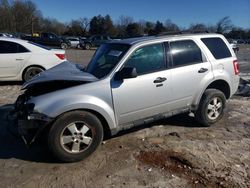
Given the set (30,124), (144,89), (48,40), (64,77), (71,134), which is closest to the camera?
(30,124)

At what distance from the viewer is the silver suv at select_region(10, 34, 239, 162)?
4.64 m

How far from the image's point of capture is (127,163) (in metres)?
4.72

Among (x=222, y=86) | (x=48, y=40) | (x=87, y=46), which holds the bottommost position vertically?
(x=222, y=86)

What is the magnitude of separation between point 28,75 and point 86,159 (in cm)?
627

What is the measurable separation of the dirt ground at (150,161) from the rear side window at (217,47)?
1.36 meters

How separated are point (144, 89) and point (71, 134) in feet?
4.47

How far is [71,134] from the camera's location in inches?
186

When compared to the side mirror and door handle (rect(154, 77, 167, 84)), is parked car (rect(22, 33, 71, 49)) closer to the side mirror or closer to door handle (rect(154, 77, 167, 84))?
door handle (rect(154, 77, 167, 84))

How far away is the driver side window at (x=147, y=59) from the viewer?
5312mm

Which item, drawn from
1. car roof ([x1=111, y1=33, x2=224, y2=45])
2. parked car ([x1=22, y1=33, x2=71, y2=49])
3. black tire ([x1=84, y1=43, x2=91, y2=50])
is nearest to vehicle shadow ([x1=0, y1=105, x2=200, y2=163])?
car roof ([x1=111, y1=33, x2=224, y2=45])

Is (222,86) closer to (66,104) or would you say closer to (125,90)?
(125,90)

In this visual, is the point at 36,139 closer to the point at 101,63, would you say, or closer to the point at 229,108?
the point at 101,63

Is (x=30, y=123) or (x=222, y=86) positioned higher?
(x=222, y=86)

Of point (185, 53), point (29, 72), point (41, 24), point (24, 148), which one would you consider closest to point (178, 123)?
point (185, 53)
